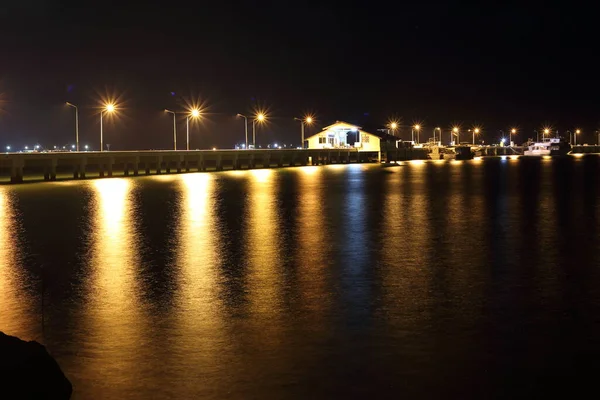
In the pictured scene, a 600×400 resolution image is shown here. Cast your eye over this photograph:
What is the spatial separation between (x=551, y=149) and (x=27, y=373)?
141 meters

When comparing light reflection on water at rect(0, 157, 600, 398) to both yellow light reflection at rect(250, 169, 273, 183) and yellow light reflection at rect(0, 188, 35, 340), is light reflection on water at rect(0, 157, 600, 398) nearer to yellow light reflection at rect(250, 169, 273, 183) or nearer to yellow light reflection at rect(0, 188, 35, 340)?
yellow light reflection at rect(0, 188, 35, 340)

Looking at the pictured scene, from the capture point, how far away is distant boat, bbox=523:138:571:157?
132425 mm

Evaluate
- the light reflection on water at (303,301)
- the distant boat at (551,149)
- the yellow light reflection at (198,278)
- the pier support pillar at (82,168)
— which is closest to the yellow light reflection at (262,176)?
the pier support pillar at (82,168)

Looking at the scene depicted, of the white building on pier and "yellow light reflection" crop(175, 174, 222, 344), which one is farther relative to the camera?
the white building on pier

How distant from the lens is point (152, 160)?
74062 millimetres

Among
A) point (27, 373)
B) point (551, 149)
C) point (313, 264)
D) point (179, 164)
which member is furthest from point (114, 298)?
point (551, 149)

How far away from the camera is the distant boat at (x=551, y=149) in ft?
434

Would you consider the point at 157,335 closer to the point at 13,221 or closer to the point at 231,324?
the point at 231,324

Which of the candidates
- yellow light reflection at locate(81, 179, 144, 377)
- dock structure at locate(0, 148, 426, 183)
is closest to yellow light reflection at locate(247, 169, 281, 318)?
yellow light reflection at locate(81, 179, 144, 377)

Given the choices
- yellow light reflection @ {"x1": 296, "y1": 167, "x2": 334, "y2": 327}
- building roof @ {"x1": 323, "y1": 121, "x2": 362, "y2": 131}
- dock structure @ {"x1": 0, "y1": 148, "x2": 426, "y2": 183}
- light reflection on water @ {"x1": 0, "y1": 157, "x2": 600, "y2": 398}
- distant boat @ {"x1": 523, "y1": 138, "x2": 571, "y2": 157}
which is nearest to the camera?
light reflection on water @ {"x1": 0, "y1": 157, "x2": 600, "y2": 398}

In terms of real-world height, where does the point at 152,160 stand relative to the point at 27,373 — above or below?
above

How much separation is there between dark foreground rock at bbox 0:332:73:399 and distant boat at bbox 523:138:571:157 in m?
136

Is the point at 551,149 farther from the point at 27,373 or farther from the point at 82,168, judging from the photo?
the point at 27,373

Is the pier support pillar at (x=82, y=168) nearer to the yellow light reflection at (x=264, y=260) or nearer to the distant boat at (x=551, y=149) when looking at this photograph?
the yellow light reflection at (x=264, y=260)
